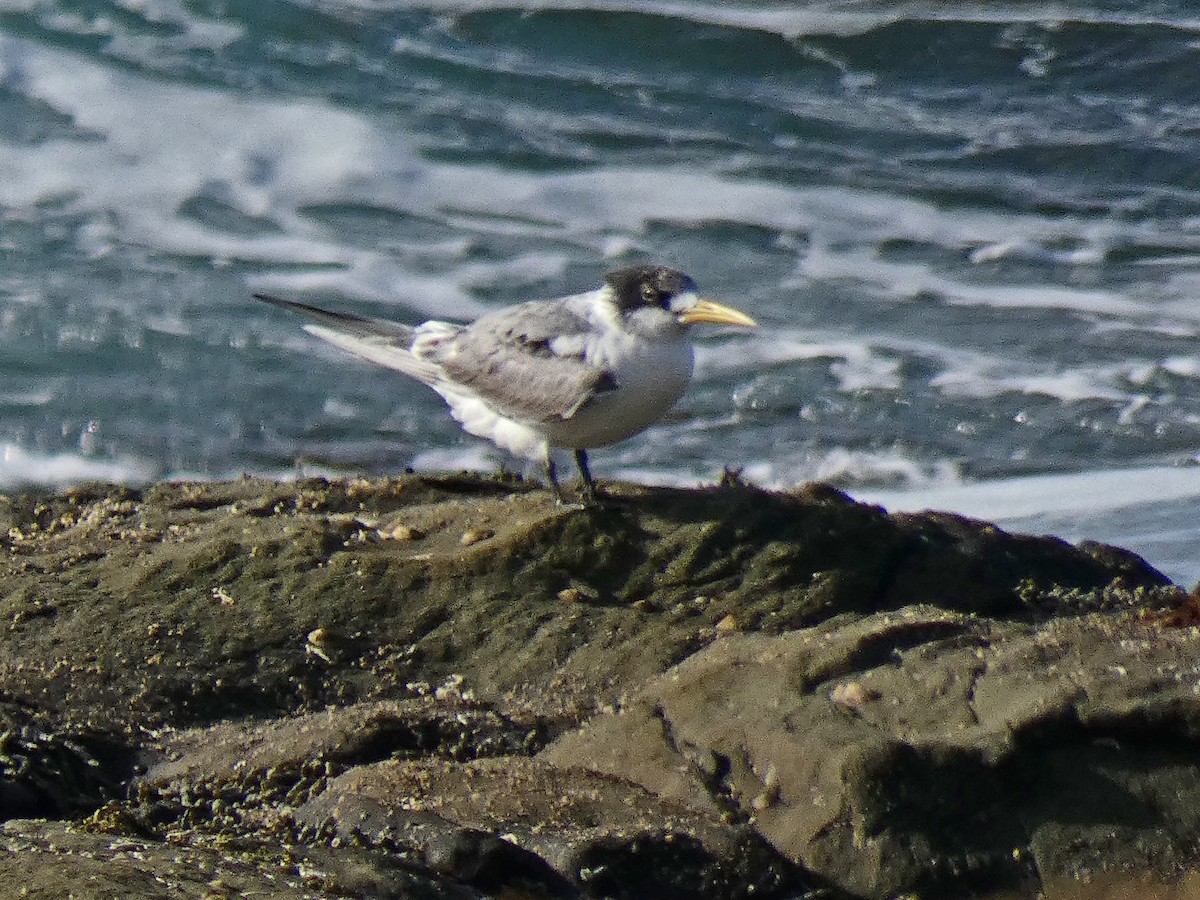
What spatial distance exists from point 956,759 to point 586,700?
0.93m

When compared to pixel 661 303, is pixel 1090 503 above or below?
below

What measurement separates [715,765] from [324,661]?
105 cm

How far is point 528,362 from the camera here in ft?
15.4

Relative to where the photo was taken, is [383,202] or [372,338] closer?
[372,338]

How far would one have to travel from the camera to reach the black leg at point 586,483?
4195 millimetres

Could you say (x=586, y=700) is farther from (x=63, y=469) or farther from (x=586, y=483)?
(x=63, y=469)

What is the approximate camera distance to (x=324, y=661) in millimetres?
3744

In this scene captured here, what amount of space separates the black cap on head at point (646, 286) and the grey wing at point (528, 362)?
14 cm

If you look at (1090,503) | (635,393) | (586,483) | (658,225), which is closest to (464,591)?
(586,483)

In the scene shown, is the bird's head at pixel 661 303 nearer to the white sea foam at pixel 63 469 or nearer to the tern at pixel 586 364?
the tern at pixel 586 364

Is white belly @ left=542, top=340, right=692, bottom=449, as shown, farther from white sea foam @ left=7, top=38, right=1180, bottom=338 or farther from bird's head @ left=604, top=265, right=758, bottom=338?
white sea foam @ left=7, top=38, right=1180, bottom=338

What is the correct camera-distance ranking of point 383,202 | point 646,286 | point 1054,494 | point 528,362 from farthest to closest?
point 383,202, point 1054,494, point 528,362, point 646,286

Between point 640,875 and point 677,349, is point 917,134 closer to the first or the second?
point 677,349

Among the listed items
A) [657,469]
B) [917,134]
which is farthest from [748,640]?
[917,134]
